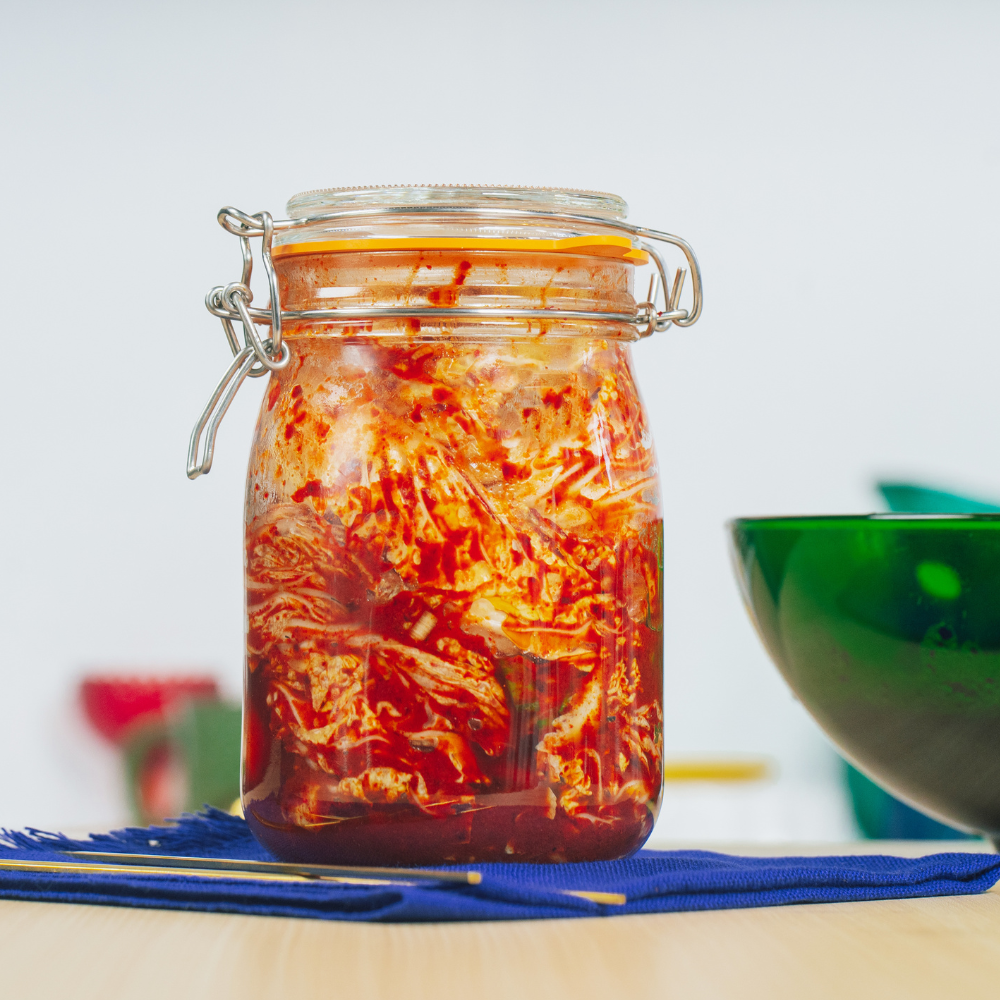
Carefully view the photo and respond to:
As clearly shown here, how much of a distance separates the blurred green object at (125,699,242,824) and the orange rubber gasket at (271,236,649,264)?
0.85m

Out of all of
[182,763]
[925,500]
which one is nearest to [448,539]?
[925,500]

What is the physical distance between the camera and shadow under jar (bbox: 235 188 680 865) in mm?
493

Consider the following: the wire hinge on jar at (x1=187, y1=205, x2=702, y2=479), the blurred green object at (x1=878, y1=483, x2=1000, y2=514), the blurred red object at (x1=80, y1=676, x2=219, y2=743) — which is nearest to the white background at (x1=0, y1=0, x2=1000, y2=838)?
the blurred red object at (x1=80, y1=676, x2=219, y2=743)

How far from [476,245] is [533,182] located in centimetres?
84

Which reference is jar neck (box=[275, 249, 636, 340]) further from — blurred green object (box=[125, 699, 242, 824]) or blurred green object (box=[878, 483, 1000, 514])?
blurred green object (box=[125, 699, 242, 824])

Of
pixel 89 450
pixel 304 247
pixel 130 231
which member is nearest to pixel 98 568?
pixel 89 450

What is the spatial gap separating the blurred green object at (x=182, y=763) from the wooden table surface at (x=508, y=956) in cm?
83

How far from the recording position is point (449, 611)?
0.49 metres

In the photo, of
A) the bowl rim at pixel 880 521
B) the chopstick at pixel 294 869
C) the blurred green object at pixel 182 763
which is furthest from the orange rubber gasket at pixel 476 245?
the blurred green object at pixel 182 763

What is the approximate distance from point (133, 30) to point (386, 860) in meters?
1.08

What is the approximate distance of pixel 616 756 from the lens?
0.52 m

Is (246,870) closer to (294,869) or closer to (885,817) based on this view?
(294,869)

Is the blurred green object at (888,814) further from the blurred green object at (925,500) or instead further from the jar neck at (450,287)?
the jar neck at (450,287)

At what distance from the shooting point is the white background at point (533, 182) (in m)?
1.29
